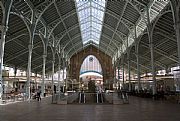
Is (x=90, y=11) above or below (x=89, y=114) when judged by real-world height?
above

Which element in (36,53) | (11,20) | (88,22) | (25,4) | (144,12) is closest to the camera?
(25,4)

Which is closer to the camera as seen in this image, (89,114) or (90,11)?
(89,114)

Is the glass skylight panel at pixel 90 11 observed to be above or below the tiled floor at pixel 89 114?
above

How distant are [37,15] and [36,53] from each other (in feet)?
58.2

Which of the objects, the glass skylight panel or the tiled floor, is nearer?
the tiled floor

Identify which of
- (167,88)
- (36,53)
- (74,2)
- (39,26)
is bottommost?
(167,88)

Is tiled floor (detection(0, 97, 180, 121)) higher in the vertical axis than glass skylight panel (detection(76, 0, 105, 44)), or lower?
lower

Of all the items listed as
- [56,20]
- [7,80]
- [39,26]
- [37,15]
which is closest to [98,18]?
[56,20]

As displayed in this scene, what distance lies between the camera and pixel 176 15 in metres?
18.2

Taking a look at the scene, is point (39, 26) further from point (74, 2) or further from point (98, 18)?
point (98, 18)

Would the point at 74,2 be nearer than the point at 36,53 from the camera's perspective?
Yes

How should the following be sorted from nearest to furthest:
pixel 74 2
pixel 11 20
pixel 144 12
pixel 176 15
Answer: pixel 176 15 → pixel 11 20 → pixel 144 12 → pixel 74 2

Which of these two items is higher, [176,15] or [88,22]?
[88,22]

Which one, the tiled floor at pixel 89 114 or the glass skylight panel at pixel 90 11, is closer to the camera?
the tiled floor at pixel 89 114
